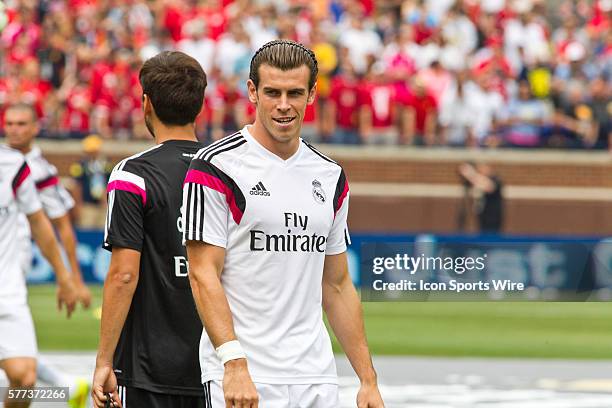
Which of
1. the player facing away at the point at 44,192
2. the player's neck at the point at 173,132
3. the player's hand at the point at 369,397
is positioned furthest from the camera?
the player facing away at the point at 44,192

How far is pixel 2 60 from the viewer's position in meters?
28.3

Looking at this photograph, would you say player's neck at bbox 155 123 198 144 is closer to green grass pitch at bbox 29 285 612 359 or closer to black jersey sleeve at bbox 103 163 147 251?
black jersey sleeve at bbox 103 163 147 251

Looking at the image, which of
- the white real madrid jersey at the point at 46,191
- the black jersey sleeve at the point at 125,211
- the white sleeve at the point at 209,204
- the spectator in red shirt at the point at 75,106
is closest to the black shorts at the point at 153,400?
the black jersey sleeve at the point at 125,211

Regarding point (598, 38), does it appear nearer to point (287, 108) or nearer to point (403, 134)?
point (403, 134)

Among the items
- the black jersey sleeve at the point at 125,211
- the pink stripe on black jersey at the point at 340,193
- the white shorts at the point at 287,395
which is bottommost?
the white shorts at the point at 287,395

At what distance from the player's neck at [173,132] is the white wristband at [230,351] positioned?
1429 millimetres

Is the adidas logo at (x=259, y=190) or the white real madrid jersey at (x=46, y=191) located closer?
the adidas logo at (x=259, y=190)

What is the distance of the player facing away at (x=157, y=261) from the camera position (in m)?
6.32

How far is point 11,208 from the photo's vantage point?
9156 mm

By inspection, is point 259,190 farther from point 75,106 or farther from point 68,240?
point 75,106

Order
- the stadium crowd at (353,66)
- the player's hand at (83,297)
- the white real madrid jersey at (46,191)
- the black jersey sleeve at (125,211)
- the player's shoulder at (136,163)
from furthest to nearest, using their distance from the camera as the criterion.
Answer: the stadium crowd at (353,66) → the white real madrid jersey at (46,191) → the player's hand at (83,297) → the player's shoulder at (136,163) → the black jersey sleeve at (125,211)

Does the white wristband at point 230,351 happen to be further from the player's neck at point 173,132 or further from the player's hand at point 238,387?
the player's neck at point 173,132

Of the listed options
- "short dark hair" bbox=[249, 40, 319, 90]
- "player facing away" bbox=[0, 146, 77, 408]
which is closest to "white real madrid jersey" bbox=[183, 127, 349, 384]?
"short dark hair" bbox=[249, 40, 319, 90]

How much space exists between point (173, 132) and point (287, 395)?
4.92 ft
